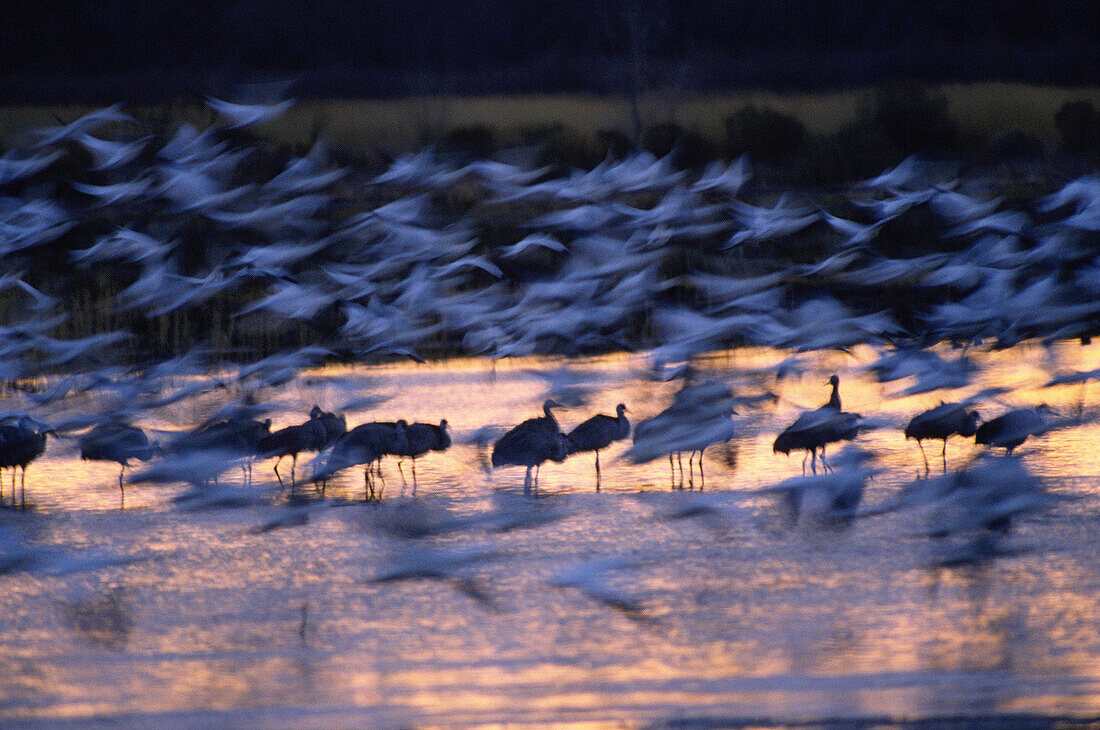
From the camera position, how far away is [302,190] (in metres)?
13.2

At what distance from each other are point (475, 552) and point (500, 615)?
96 cm

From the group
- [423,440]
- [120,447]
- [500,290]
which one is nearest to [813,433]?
[423,440]

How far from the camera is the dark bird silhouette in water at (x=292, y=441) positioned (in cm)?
1052

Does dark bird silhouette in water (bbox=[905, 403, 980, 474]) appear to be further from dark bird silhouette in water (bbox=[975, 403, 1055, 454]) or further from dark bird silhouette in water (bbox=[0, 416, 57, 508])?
dark bird silhouette in water (bbox=[0, 416, 57, 508])

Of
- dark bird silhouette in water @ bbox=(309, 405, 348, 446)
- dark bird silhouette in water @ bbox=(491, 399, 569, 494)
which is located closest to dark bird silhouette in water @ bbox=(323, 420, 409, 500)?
dark bird silhouette in water @ bbox=(309, 405, 348, 446)

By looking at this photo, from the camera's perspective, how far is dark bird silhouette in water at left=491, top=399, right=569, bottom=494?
402 inches

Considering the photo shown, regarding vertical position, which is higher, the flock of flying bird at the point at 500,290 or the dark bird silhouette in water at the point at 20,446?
the flock of flying bird at the point at 500,290

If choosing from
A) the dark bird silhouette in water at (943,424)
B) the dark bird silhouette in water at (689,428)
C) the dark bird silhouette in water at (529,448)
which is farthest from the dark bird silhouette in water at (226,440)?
the dark bird silhouette in water at (943,424)

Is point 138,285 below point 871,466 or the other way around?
the other way around

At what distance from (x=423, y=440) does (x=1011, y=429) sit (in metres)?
4.85

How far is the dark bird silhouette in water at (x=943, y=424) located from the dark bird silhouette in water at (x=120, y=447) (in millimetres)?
6339

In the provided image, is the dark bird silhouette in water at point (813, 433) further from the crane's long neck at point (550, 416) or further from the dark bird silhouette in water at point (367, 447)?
the dark bird silhouette in water at point (367, 447)

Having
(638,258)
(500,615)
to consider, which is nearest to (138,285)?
(638,258)

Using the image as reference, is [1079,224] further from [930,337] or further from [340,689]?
[340,689]
